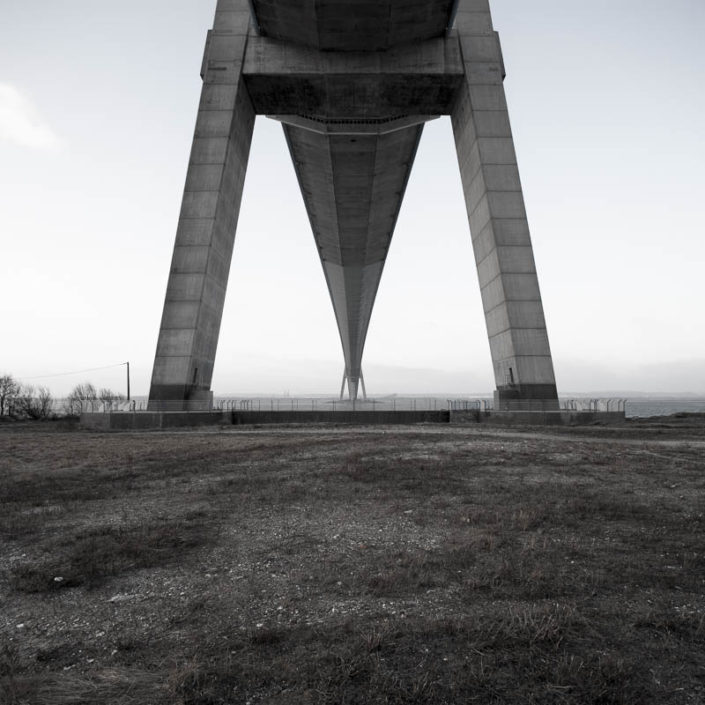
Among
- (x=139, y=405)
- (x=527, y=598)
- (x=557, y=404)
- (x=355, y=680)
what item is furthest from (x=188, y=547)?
(x=139, y=405)

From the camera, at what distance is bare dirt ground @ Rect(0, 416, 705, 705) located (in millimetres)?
2945

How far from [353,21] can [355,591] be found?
94.4 ft

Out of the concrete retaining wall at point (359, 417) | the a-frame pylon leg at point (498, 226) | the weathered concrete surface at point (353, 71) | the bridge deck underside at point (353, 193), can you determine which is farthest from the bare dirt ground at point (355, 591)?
the bridge deck underside at point (353, 193)

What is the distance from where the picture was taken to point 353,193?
49.0 meters

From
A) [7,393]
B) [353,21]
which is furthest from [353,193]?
[7,393]

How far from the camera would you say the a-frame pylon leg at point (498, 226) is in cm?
2492

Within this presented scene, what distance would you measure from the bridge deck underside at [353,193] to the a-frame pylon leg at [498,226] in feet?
38.6

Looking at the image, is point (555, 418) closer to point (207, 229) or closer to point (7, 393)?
point (207, 229)

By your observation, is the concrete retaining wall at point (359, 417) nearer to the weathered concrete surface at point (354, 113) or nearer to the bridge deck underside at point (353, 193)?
the weathered concrete surface at point (354, 113)

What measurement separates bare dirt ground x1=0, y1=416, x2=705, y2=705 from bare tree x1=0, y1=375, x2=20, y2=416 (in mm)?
55665

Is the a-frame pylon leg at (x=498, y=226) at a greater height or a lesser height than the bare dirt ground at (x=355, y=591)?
greater

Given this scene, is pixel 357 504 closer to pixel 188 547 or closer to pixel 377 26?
pixel 188 547

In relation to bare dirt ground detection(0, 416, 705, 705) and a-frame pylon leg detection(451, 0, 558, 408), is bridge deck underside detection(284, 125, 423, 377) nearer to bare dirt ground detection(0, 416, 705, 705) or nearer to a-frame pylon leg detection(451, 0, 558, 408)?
a-frame pylon leg detection(451, 0, 558, 408)

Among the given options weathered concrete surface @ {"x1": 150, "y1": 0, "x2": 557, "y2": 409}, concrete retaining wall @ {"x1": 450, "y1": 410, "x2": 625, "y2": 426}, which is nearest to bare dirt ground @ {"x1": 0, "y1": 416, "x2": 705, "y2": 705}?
concrete retaining wall @ {"x1": 450, "y1": 410, "x2": 625, "y2": 426}
